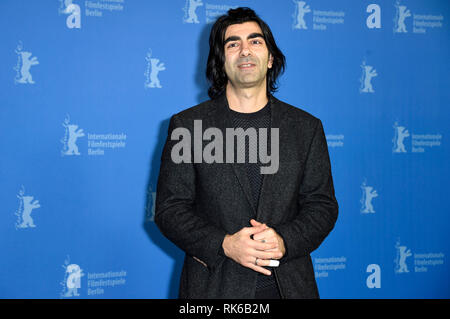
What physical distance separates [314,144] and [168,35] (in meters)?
1.51

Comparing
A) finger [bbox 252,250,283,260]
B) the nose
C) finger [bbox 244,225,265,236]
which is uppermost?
the nose

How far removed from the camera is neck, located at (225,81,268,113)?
6.36 feet

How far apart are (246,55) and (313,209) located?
30.9 inches

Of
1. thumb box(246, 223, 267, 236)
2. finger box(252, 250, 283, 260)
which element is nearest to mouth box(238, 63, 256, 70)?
thumb box(246, 223, 267, 236)

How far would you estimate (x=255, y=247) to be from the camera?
1.58m

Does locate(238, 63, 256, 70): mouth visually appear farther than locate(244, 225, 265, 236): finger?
Yes

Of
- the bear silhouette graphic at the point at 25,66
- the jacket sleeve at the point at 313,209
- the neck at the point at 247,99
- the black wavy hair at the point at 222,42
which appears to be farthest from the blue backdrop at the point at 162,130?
the jacket sleeve at the point at 313,209

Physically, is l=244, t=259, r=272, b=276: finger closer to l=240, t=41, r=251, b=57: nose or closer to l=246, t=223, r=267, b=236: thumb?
l=246, t=223, r=267, b=236: thumb

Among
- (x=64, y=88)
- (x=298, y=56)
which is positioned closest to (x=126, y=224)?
(x=64, y=88)

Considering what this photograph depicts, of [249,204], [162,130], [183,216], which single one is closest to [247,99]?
[249,204]

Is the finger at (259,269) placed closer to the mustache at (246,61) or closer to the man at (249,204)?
the man at (249,204)

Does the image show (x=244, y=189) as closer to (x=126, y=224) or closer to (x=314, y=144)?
(x=314, y=144)

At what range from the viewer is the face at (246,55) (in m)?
1.92

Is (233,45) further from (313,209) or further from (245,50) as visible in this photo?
(313,209)
